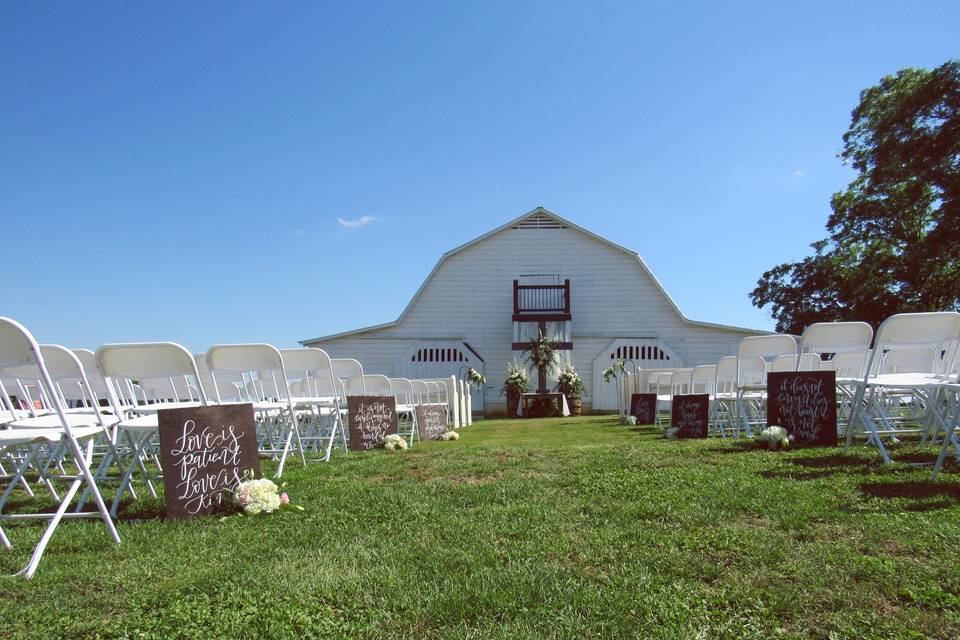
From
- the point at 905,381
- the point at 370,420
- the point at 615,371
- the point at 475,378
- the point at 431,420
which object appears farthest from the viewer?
the point at 475,378

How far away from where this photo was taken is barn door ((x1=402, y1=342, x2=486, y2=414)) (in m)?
22.9

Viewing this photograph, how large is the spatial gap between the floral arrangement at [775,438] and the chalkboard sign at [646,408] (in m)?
5.54

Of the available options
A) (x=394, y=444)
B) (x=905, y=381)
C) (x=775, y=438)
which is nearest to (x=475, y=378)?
(x=394, y=444)

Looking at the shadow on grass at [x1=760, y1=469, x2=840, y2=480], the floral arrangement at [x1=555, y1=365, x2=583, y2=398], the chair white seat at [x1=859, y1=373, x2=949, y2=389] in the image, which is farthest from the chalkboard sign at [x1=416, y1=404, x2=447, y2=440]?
the floral arrangement at [x1=555, y1=365, x2=583, y2=398]

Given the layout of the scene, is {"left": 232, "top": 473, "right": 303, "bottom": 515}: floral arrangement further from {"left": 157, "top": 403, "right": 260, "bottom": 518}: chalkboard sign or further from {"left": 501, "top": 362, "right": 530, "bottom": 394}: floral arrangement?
{"left": 501, "top": 362, "right": 530, "bottom": 394}: floral arrangement

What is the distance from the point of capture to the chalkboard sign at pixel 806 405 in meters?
5.32

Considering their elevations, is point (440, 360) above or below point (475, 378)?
above

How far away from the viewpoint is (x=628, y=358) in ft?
74.9

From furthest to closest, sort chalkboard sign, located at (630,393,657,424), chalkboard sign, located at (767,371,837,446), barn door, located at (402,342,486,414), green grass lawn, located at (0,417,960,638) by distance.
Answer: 1. barn door, located at (402,342,486,414)
2. chalkboard sign, located at (630,393,657,424)
3. chalkboard sign, located at (767,371,837,446)
4. green grass lawn, located at (0,417,960,638)

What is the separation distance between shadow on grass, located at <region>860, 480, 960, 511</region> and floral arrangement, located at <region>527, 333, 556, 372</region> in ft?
59.7

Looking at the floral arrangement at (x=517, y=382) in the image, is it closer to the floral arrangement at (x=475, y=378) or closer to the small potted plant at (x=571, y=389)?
the floral arrangement at (x=475, y=378)

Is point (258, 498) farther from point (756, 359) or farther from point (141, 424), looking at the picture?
point (756, 359)

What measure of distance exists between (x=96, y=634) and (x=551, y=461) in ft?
11.1

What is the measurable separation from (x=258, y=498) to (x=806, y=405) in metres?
4.70
